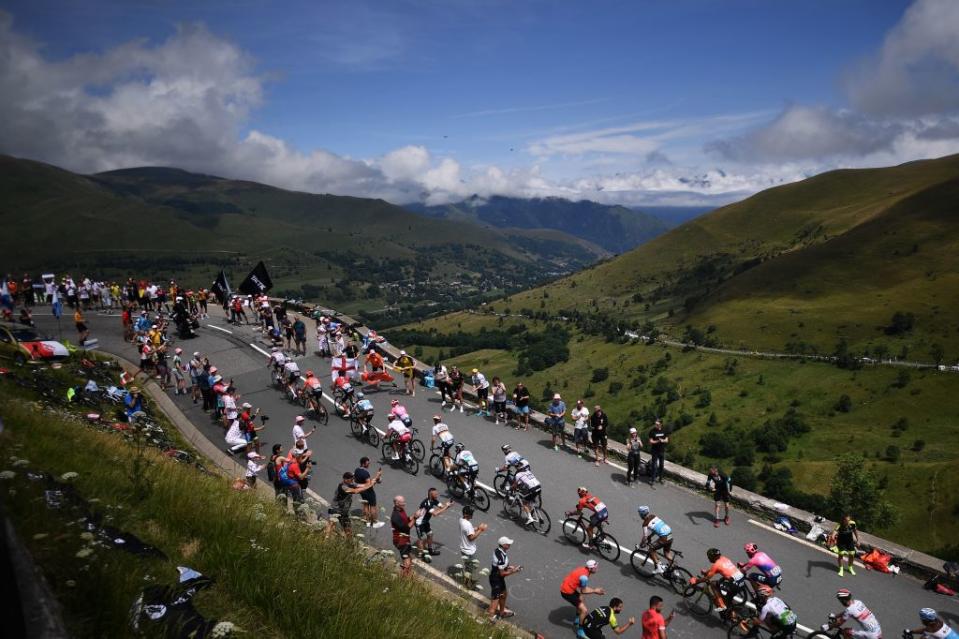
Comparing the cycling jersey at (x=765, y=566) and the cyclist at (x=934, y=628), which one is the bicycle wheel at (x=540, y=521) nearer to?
the cycling jersey at (x=765, y=566)

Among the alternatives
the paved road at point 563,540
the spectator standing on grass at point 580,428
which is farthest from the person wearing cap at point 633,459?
the spectator standing on grass at point 580,428

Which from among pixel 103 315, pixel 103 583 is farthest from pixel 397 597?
pixel 103 315

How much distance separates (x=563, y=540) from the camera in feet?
42.4

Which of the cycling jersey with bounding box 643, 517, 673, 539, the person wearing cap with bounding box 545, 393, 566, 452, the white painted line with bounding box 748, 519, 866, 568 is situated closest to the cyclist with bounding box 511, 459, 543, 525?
A: the cycling jersey with bounding box 643, 517, 673, 539

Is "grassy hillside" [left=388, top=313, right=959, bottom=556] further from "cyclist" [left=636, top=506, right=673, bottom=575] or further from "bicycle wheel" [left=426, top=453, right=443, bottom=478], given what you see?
"cyclist" [left=636, top=506, right=673, bottom=575]

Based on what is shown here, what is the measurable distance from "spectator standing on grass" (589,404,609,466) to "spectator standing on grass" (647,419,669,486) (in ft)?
4.81

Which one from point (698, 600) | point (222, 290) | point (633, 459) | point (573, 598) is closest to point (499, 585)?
point (573, 598)

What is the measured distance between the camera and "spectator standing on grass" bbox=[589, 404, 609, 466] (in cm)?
1691

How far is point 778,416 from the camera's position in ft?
227

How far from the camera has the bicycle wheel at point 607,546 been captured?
12305 millimetres

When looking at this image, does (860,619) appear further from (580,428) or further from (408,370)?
(408,370)

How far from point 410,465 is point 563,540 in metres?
5.09

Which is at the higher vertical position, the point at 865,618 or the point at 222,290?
the point at 222,290

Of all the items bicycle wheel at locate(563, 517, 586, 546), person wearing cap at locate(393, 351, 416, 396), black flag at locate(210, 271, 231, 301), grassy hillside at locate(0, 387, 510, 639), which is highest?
black flag at locate(210, 271, 231, 301)
